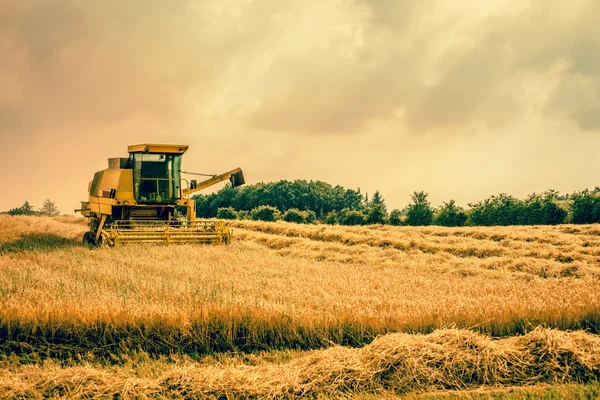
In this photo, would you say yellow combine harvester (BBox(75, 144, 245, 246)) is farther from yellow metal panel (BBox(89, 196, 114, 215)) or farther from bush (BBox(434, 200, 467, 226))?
bush (BBox(434, 200, 467, 226))

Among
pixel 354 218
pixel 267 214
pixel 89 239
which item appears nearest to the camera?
pixel 89 239

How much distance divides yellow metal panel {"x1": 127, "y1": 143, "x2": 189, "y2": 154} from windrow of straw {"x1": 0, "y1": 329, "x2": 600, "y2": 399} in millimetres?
11217

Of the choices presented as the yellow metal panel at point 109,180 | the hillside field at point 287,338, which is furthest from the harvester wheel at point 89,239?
the hillside field at point 287,338

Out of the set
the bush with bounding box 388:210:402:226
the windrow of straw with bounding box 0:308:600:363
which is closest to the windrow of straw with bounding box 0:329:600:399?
the windrow of straw with bounding box 0:308:600:363

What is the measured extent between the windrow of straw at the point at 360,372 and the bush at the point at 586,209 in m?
31.3

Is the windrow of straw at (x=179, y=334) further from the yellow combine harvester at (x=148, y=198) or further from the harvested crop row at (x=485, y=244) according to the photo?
the harvested crop row at (x=485, y=244)

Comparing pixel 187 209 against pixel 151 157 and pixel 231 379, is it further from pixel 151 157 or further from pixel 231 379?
pixel 231 379

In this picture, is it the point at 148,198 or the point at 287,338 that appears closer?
the point at 287,338

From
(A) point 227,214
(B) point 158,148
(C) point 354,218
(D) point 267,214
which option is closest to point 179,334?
(B) point 158,148

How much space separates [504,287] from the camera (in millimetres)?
8984

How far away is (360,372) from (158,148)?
12.6m

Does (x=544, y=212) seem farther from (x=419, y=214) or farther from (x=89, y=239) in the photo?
(x=89, y=239)

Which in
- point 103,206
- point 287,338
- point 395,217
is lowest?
point 287,338

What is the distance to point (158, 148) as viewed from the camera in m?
15.5
